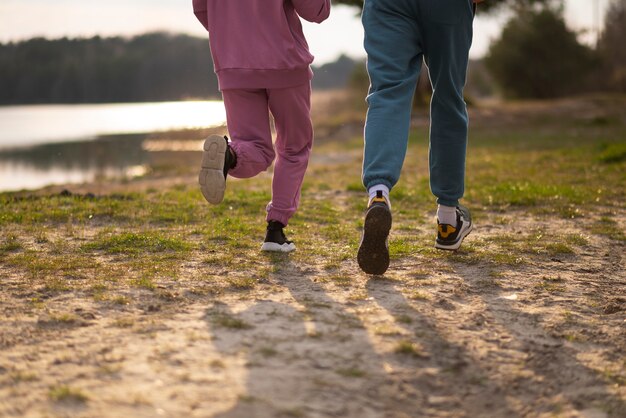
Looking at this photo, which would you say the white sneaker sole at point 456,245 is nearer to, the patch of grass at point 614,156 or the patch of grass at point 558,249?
the patch of grass at point 558,249

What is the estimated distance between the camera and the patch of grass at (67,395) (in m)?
2.00

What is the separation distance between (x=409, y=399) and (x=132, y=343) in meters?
0.89

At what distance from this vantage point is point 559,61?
35844 millimetres

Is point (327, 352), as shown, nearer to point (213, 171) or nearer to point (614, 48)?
point (213, 171)

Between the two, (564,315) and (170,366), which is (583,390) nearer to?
(564,315)

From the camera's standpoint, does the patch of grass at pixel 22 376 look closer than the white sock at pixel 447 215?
Yes

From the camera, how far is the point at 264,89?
3.97 m

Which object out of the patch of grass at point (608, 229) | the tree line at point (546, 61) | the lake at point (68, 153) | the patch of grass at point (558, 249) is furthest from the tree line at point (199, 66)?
the patch of grass at point (558, 249)

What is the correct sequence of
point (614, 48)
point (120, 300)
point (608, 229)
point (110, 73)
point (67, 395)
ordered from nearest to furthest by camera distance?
point (67, 395) < point (120, 300) < point (608, 229) < point (614, 48) < point (110, 73)

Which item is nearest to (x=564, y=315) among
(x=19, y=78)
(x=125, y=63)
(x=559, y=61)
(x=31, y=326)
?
(x=31, y=326)

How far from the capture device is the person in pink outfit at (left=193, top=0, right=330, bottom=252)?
3.75 m

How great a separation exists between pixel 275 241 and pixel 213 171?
659 mm

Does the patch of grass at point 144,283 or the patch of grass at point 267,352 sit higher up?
the patch of grass at point 144,283

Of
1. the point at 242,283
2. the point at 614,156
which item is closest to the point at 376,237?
the point at 242,283
